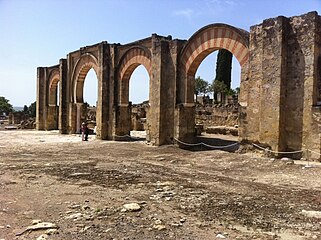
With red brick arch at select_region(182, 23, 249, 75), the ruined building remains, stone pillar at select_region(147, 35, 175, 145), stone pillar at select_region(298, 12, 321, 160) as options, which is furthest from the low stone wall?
stone pillar at select_region(298, 12, 321, 160)

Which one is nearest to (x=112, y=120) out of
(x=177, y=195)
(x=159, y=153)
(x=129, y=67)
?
(x=129, y=67)

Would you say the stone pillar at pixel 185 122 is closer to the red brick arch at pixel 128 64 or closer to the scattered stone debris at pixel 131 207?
the red brick arch at pixel 128 64

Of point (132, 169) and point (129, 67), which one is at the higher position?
point (129, 67)

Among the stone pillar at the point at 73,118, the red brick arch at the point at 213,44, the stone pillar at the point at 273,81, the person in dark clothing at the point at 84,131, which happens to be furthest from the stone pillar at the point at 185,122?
the stone pillar at the point at 73,118

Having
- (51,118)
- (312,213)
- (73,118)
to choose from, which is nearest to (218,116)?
(73,118)

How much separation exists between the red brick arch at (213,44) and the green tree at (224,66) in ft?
73.0

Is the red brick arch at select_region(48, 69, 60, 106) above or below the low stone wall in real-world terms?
above

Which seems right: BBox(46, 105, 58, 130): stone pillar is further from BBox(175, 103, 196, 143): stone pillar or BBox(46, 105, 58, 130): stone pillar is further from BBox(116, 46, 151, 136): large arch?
BBox(175, 103, 196, 143): stone pillar

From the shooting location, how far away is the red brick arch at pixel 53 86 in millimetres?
22484

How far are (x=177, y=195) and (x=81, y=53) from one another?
47.8ft

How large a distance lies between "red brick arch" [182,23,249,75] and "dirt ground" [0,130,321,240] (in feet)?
11.4

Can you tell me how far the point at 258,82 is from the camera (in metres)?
9.25

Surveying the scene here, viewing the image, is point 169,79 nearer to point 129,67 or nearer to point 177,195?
point 129,67

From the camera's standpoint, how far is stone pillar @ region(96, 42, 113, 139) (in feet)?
49.9
